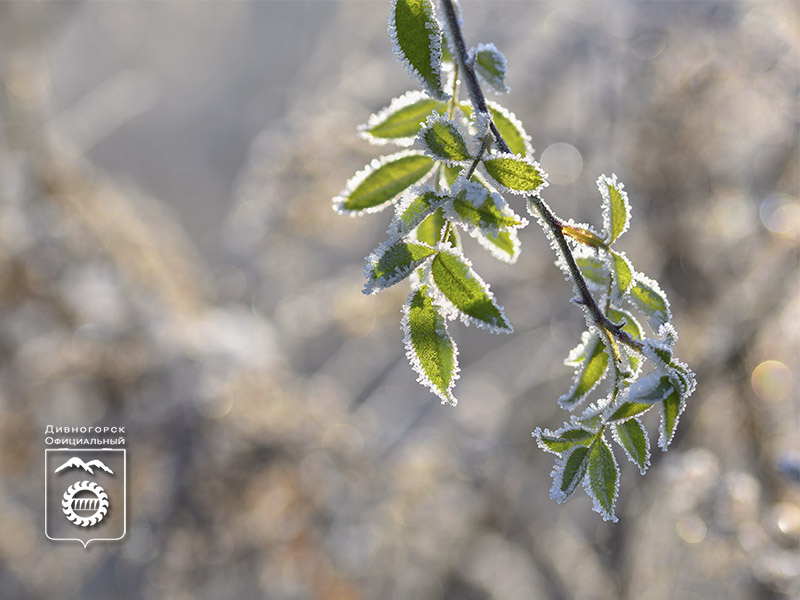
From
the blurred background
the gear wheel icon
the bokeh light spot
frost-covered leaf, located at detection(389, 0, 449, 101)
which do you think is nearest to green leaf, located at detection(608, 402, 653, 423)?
frost-covered leaf, located at detection(389, 0, 449, 101)

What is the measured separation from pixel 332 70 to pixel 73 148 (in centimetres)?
125

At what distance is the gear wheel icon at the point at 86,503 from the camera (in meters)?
2.00

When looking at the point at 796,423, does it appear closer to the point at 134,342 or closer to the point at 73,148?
the point at 134,342

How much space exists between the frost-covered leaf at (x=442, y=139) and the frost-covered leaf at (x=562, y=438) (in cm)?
25

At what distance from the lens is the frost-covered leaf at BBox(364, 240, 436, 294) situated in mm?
529

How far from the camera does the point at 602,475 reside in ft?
1.89

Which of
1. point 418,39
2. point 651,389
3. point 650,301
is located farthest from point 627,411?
point 418,39

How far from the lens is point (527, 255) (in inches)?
102

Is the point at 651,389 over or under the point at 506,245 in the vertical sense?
under

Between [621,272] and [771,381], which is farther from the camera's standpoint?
[771,381]

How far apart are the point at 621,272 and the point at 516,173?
0.45ft

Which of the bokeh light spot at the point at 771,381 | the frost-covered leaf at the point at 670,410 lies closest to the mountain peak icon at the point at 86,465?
the frost-covered leaf at the point at 670,410

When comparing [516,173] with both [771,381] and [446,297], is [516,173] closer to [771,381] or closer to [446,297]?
[446,297]

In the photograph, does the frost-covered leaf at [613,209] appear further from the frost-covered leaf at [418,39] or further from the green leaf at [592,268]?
the frost-covered leaf at [418,39]
